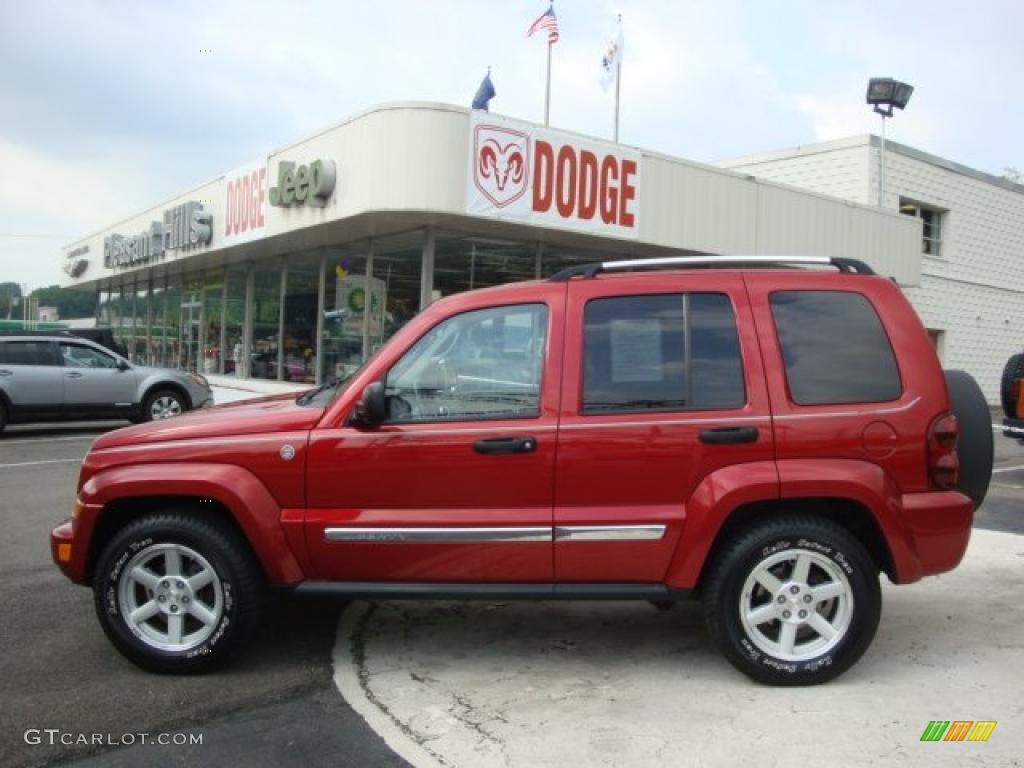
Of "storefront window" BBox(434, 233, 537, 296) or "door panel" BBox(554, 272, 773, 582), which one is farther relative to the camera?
"storefront window" BBox(434, 233, 537, 296)

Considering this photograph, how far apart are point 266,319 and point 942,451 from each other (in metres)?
18.4

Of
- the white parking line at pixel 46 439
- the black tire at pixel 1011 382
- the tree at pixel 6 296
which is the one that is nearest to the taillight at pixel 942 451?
the black tire at pixel 1011 382

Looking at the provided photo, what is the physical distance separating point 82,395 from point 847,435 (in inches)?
502

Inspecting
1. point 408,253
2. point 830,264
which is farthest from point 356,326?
point 830,264

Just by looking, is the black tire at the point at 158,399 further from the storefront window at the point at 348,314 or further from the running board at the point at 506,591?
the running board at the point at 506,591

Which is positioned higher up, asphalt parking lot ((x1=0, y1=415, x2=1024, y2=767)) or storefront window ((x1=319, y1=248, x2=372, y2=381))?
storefront window ((x1=319, y1=248, x2=372, y2=381))

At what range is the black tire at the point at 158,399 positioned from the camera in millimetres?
14164

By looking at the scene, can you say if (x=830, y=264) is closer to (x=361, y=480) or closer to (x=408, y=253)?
(x=361, y=480)

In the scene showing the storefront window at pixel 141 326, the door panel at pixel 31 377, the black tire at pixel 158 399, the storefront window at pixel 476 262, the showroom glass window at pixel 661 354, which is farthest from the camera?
the storefront window at pixel 141 326

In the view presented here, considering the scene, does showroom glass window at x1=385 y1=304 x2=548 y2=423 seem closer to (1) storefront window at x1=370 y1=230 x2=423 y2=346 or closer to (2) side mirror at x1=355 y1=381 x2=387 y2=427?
(2) side mirror at x1=355 y1=381 x2=387 y2=427

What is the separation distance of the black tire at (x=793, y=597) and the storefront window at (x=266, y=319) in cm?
1727

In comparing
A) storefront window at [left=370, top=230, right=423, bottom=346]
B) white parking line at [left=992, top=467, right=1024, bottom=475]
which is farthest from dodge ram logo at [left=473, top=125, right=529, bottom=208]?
white parking line at [left=992, top=467, right=1024, bottom=475]

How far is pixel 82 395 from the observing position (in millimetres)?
13664

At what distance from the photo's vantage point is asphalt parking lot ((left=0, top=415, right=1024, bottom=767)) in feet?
11.0
